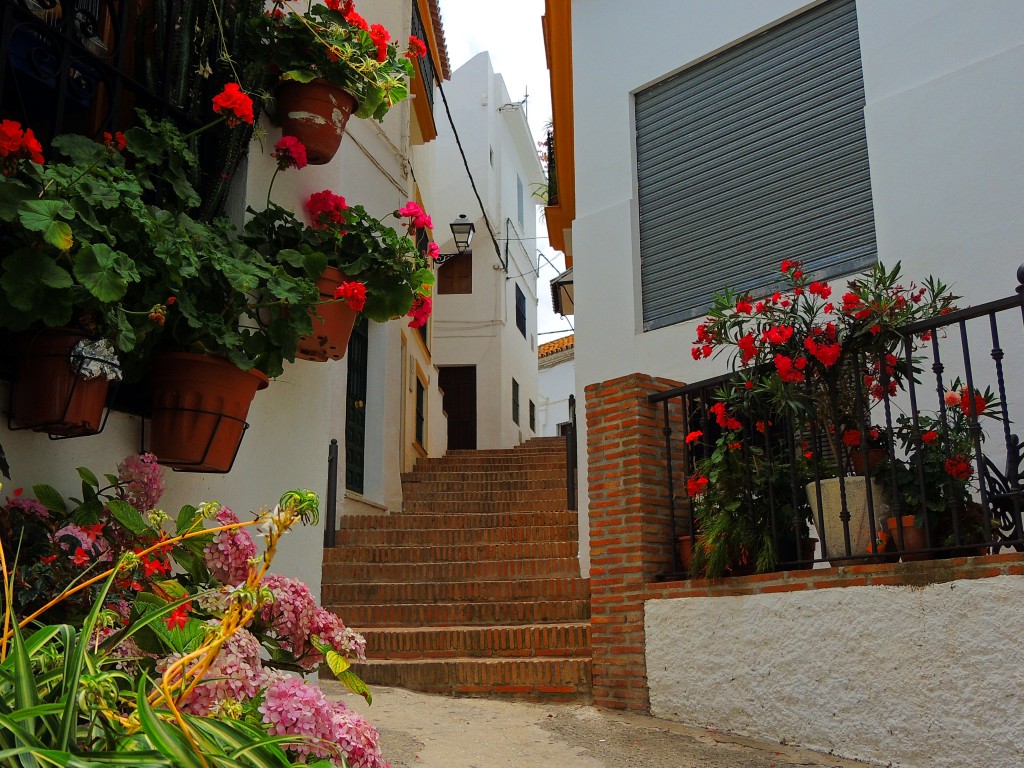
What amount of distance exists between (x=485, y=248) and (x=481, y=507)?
33.2 ft

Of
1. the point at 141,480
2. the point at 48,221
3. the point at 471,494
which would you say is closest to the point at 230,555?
the point at 141,480

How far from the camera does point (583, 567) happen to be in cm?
758

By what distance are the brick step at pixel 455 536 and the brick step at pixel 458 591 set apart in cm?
109

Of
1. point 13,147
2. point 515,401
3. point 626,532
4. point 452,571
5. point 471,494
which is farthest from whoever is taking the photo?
point 515,401

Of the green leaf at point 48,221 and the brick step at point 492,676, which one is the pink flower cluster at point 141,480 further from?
the brick step at point 492,676

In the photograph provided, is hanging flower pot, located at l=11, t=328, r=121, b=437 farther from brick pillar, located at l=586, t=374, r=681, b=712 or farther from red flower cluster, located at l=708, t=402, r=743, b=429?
brick pillar, located at l=586, t=374, r=681, b=712

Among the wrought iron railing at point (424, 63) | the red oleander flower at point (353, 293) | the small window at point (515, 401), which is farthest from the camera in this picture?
the small window at point (515, 401)

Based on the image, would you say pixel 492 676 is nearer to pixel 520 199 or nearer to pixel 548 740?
pixel 548 740

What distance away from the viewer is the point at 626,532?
216 inches

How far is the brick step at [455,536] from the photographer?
28.2 ft

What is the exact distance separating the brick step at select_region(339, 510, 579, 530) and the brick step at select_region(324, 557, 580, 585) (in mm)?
1309

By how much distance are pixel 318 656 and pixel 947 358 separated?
4815 millimetres

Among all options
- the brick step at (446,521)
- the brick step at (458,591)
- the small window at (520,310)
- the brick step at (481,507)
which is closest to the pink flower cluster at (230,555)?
the brick step at (458,591)

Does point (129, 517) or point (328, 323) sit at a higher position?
point (328, 323)
